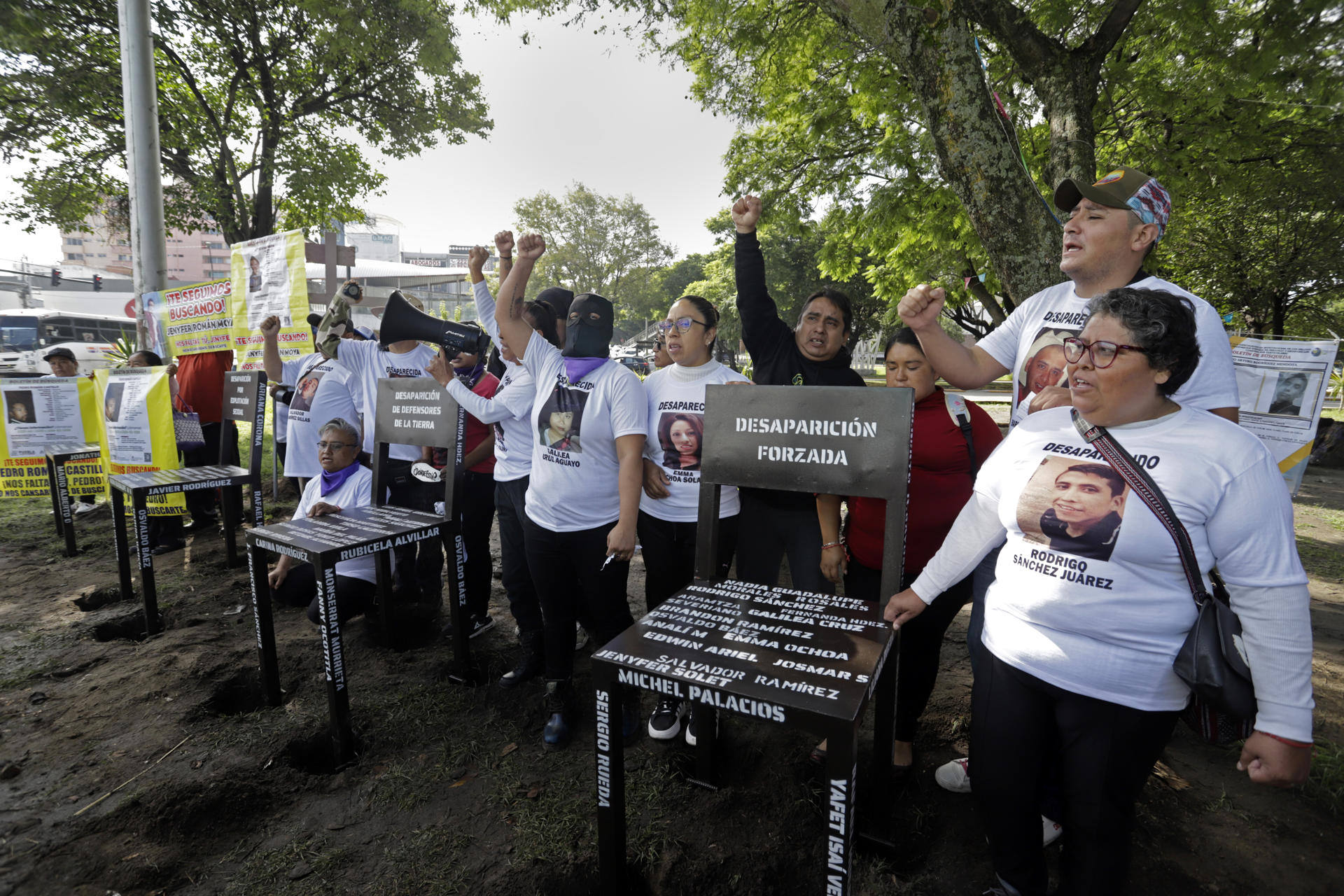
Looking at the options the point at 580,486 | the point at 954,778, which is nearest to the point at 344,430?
the point at 580,486

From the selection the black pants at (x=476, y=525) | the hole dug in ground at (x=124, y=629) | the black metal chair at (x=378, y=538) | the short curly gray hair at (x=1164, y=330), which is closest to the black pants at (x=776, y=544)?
the short curly gray hair at (x=1164, y=330)

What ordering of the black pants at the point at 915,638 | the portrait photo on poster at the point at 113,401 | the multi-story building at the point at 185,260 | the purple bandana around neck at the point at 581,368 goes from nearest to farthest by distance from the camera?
the black pants at the point at 915,638 < the purple bandana around neck at the point at 581,368 < the portrait photo on poster at the point at 113,401 < the multi-story building at the point at 185,260

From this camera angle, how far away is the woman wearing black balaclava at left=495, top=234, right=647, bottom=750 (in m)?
2.69

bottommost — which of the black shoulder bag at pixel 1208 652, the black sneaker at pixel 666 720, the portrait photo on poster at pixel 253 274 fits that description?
the black sneaker at pixel 666 720

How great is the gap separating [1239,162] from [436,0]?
1126cm

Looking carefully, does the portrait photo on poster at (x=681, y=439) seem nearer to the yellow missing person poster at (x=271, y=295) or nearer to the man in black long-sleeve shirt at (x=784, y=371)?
the man in black long-sleeve shirt at (x=784, y=371)

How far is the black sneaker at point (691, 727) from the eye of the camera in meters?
2.57

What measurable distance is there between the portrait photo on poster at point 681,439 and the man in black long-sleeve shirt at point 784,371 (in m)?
0.30

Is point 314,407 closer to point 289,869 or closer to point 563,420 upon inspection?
point 563,420

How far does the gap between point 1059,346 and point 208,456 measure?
7172 millimetres

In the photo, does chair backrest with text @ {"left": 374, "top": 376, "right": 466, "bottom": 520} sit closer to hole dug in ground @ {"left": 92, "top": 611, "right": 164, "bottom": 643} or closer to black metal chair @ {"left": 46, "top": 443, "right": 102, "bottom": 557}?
hole dug in ground @ {"left": 92, "top": 611, "right": 164, "bottom": 643}

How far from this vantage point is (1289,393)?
4004mm

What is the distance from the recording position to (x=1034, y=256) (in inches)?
143

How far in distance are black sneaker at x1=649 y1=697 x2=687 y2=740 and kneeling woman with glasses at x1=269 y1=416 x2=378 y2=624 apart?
1.93m
